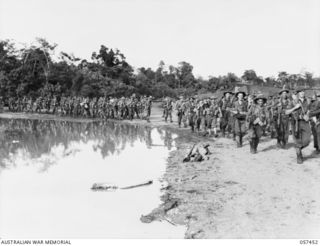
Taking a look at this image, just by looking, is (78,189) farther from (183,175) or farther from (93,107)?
(93,107)

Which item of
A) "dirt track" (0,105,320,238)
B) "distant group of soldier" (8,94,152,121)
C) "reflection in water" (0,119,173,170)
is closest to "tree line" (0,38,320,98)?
"distant group of soldier" (8,94,152,121)

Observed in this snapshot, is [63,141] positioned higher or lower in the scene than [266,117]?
lower

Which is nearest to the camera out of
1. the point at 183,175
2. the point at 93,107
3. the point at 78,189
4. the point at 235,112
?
the point at 78,189

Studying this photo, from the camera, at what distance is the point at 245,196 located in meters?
7.05

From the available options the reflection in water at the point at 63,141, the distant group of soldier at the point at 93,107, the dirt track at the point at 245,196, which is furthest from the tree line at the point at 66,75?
the dirt track at the point at 245,196

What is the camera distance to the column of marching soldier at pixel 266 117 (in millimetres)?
9164

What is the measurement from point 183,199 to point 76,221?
6.55ft

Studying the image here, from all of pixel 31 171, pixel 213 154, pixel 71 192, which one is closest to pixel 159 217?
pixel 71 192

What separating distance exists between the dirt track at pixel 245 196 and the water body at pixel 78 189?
1.27 ft

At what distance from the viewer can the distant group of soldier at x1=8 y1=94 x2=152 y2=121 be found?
90.5ft

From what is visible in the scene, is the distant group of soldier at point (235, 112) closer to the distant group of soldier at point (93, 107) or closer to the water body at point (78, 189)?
the distant group of soldier at point (93, 107)

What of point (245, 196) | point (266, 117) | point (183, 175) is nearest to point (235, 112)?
point (266, 117)

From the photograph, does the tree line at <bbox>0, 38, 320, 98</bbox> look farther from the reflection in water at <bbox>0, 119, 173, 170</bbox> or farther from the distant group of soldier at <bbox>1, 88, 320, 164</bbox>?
the reflection in water at <bbox>0, 119, 173, 170</bbox>

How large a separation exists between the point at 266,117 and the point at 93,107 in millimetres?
18070
